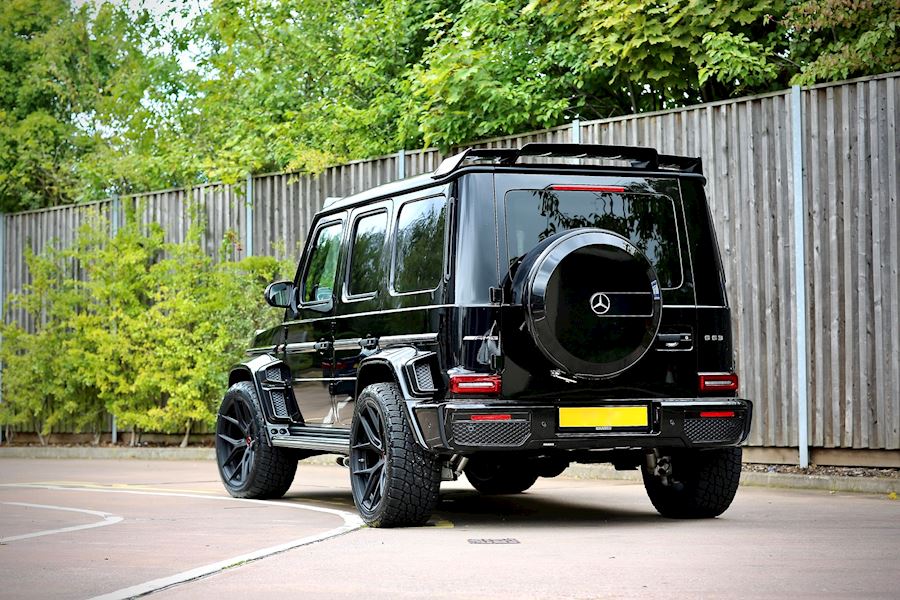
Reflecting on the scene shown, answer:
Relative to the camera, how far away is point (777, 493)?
12.3 metres

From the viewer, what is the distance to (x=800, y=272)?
13.1m

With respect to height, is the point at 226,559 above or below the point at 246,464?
below

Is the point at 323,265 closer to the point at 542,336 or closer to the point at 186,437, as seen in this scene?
the point at 542,336

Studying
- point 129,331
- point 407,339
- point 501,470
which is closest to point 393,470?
point 407,339

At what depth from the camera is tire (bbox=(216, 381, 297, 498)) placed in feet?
39.3

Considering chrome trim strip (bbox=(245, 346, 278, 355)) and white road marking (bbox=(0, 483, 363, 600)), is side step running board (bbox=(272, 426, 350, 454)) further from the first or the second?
chrome trim strip (bbox=(245, 346, 278, 355))

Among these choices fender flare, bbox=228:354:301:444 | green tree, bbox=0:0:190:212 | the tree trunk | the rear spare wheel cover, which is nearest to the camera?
the rear spare wheel cover

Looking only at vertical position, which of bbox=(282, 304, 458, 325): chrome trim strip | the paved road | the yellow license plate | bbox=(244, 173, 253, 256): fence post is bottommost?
the paved road

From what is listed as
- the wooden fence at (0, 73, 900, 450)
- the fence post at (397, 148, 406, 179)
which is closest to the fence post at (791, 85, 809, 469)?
the wooden fence at (0, 73, 900, 450)

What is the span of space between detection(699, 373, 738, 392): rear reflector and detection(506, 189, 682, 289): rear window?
617 millimetres

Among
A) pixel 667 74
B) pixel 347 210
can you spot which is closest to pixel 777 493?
pixel 347 210

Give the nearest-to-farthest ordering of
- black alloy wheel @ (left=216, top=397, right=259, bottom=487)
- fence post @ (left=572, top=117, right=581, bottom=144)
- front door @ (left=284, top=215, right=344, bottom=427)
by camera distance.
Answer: front door @ (left=284, top=215, right=344, bottom=427) < black alloy wheel @ (left=216, top=397, right=259, bottom=487) < fence post @ (left=572, top=117, right=581, bottom=144)

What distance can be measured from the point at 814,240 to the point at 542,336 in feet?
16.2

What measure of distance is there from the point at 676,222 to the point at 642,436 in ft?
4.78
